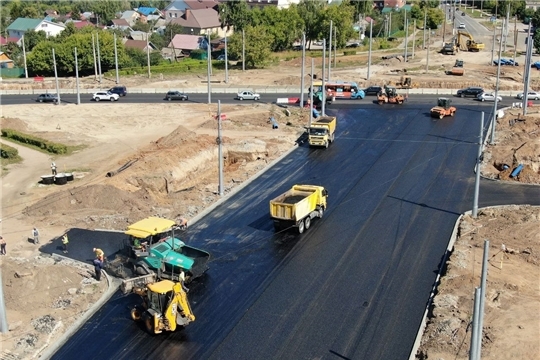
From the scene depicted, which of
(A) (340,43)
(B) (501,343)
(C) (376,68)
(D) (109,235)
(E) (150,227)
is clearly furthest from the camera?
(A) (340,43)

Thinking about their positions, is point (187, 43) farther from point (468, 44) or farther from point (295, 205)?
point (295, 205)

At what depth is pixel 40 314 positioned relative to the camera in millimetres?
25734

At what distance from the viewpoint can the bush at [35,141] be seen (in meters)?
55.1

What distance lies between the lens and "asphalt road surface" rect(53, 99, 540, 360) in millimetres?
23422

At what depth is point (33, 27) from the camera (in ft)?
513

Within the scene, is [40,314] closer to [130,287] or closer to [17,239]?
[130,287]

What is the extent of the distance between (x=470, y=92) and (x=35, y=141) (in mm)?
48913

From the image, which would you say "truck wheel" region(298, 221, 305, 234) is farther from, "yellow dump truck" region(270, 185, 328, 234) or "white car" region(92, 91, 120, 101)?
"white car" region(92, 91, 120, 101)

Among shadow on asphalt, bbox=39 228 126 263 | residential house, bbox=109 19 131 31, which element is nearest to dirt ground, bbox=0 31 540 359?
shadow on asphalt, bbox=39 228 126 263

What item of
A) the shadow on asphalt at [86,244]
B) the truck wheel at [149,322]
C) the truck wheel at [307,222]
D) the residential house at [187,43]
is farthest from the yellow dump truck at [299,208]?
the residential house at [187,43]

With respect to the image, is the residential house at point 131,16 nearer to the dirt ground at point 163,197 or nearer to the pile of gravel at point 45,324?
the dirt ground at point 163,197

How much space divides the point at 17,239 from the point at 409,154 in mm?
28895

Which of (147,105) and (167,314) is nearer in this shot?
(167,314)

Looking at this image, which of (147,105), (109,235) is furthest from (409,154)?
(147,105)
